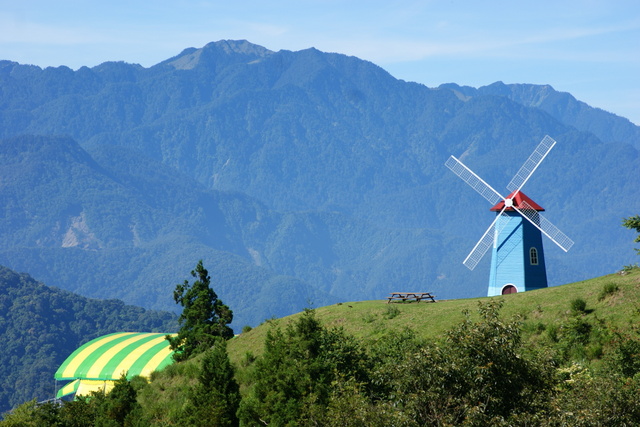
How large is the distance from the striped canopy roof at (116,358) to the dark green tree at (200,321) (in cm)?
1866

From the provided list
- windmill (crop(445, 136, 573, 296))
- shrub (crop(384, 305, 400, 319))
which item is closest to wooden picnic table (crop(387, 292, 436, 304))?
shrub (crop(384, 305, 400, 319))

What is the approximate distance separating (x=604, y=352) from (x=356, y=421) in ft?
65.7

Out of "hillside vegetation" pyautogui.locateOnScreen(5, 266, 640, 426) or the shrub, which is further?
the shrub

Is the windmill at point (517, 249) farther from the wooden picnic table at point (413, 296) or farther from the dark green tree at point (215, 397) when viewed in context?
the dark green tree at point (215, 397)

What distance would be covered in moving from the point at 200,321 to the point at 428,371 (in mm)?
51979

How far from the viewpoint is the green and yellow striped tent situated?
110 metres

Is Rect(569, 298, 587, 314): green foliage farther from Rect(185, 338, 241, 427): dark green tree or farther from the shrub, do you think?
Rect(185, 338, 241, 427): dark green tree

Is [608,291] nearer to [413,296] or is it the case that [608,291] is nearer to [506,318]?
[506,318]

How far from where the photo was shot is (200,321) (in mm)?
85875

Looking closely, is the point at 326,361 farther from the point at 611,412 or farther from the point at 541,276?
the point at 541,276

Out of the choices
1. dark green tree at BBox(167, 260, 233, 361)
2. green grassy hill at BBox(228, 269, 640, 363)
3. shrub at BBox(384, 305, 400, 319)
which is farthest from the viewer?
dark green tree at BBox(167, 260, 233, 361)

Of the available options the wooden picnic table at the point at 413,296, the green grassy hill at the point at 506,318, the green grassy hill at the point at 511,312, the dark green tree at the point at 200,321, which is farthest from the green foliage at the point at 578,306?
the dark green tree at the point at 200,321

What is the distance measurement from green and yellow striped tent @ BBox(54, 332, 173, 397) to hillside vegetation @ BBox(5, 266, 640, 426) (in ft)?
107

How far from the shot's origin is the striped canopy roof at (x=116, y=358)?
10978 cm
